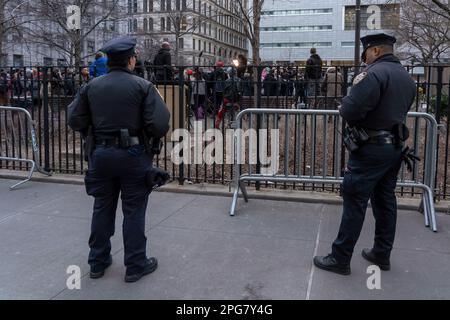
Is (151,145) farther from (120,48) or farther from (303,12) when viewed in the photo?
(303,12)

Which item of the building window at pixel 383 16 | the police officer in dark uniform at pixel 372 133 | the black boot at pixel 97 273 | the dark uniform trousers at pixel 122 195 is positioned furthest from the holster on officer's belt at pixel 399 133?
the building window at pixel 383 16

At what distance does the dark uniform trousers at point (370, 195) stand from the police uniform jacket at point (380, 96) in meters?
0.22

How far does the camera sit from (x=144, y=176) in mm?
3867

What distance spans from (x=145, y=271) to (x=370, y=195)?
2.01 m

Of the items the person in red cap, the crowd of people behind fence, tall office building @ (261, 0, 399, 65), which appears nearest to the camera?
the crowd of people behind fence

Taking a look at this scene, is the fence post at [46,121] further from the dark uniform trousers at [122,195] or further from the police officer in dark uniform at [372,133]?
the police officer in dark uniform at [372,133]

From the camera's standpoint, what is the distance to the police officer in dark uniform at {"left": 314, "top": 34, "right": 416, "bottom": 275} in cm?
375

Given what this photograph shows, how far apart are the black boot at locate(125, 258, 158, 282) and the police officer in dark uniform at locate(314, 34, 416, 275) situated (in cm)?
149

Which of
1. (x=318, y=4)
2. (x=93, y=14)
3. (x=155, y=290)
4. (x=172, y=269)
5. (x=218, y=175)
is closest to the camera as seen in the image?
(x=155, y=290)

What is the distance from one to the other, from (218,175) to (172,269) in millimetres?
3868

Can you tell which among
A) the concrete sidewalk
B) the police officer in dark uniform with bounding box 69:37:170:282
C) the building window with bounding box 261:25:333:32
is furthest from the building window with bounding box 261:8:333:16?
the police officer in dark uniform with bounding box 69:37:170:282

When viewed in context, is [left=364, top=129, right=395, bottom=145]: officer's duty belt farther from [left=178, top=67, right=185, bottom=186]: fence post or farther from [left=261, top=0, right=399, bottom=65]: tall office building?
[left=261, top=0, right=399, bottom=65]: tall office building
